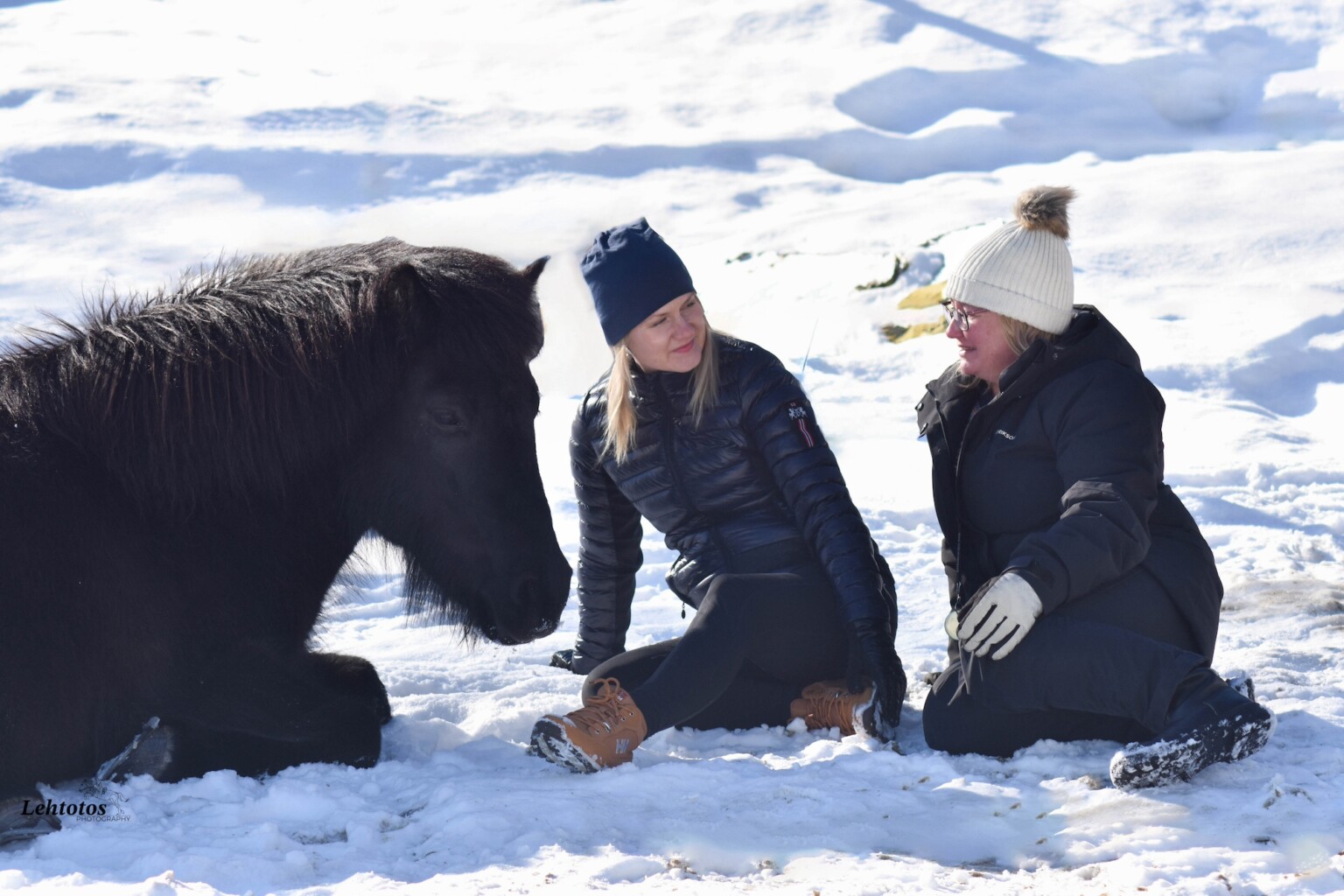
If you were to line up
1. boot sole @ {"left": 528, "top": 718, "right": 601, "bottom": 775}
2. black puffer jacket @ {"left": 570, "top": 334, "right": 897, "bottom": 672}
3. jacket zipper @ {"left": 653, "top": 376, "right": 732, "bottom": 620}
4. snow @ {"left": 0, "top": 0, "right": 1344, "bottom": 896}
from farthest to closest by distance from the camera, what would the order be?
jacket zipper @ {"left": 653, "top": 376, "right": 732, "bottom": 620} → black puffer jacket @ {"left": 570, "top": 334, "right": 897, "bottom": 672} → boot sole @ {"left": 528, "top": 718, "right": 601, "bottom": 775} → snow @ {"left": 0, "top": 0, "right": 1344, "bottom": 896}

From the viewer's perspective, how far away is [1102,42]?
15.3m

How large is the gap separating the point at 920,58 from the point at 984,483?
42.1 ft

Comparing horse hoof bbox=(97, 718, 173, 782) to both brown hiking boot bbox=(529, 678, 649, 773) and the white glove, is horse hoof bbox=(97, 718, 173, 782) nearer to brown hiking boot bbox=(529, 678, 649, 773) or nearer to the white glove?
brown hiking boot bbox=(529, 678, 649, 773)

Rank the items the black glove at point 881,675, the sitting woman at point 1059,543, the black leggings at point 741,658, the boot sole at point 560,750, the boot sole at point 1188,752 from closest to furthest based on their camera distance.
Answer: the boot sole at point 1188,752 → the sitting woman at point 1059,543 → the boot sole at point 560,750 → the black leggings at point 741,658 → the black glove at point 881,675

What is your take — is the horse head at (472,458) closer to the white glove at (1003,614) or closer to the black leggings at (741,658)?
the black leggings at (741,658)

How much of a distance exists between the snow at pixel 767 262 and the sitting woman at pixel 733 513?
7.2 inches

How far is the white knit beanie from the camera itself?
3125mm

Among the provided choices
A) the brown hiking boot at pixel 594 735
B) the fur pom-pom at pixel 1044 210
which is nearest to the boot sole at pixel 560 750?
the brown hiking boot at pixel 594 735

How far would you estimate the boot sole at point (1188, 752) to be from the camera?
2.59m

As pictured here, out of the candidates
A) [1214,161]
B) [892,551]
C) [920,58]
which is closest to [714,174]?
[920,58]

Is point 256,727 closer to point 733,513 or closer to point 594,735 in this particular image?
point 594,735

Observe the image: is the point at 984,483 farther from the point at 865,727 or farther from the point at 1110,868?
the point at 1110,868

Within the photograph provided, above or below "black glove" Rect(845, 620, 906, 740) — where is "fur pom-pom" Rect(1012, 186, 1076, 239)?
above

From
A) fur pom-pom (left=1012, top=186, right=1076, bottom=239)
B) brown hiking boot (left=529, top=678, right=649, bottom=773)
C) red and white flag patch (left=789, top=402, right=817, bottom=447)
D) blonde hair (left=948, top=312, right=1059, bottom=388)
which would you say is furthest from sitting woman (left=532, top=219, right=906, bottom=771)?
fur pom-pom (left=1012, top=186, right=1076, bottom=239)
